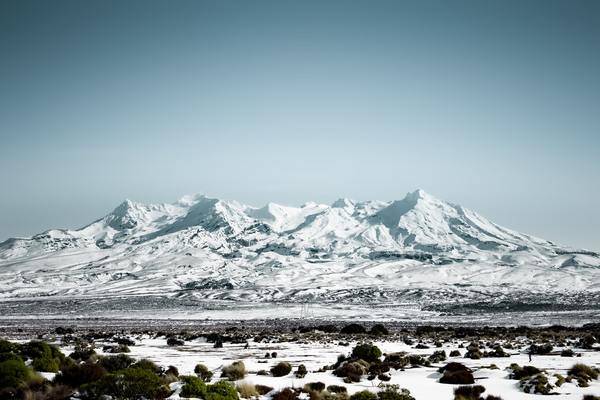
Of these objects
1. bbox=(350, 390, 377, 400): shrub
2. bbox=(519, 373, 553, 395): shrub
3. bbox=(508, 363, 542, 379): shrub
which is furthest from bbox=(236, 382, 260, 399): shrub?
bbox=(508, 363, 542, 379): shrub

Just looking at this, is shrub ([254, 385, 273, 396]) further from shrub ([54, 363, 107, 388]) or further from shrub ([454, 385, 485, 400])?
shrub ([454, 385, 485, 400])

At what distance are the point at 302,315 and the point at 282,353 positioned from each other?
67422 mm

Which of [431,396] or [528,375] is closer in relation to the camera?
[431,396]

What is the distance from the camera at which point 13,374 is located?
16750 mm

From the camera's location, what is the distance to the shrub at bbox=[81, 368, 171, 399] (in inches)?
593

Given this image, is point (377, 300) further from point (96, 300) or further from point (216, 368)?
point (216, 368)

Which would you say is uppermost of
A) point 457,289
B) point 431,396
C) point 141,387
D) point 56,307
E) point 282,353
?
point 141,387

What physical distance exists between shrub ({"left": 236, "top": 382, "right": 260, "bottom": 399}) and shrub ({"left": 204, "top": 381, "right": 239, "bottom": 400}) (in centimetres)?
68

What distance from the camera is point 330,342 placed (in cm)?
4353

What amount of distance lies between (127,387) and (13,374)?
483cm

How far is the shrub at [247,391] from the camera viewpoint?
17.4 meters

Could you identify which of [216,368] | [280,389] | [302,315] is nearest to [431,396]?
[280,389]

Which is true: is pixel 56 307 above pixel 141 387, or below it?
below

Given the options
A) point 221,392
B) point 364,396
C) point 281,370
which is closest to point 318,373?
point 281,370
